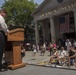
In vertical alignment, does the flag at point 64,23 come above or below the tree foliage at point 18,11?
below

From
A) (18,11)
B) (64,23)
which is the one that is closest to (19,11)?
(18,11)

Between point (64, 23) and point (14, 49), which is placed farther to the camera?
point (64, 23)

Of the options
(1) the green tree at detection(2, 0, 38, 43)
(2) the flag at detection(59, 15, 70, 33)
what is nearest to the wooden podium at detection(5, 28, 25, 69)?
(2) the flag at detection(59, 15, 70, 33)

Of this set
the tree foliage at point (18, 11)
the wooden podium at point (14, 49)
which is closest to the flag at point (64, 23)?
the tree foliage at point (18, 11)

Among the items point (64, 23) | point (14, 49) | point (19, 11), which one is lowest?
point (14, 49)

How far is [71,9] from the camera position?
33281 mm

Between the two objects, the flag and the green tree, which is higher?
the green tree

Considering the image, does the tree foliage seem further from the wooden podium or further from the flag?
the wooden podium

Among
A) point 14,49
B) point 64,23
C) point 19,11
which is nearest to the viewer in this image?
point 14,49

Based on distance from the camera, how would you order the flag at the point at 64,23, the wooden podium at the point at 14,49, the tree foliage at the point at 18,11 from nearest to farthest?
the wooden podium at the point at 14,49 < the flag at the point at 64,23 < the tree foliage at the point at 18,11

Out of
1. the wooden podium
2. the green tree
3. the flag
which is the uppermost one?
the green tree

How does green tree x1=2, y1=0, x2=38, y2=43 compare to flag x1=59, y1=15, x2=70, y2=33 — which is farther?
green tree x1=2, y1=0, x2=38, y2=43

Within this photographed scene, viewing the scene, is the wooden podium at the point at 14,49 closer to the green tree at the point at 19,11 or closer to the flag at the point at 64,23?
the flag at the point at 64,23

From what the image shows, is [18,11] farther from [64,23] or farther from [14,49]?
[14,49]
